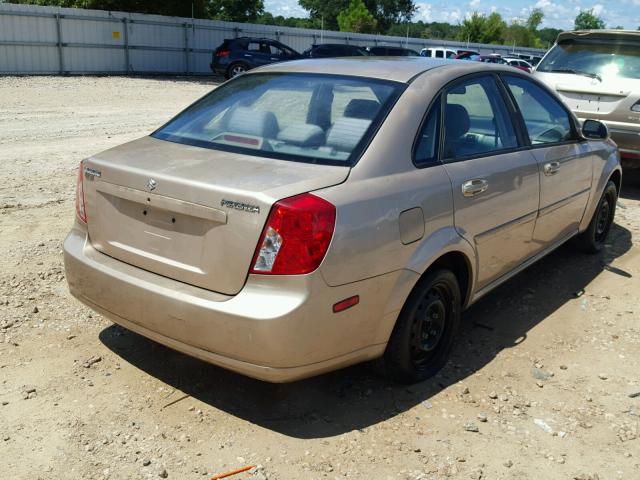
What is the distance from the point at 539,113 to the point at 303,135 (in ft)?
7.21

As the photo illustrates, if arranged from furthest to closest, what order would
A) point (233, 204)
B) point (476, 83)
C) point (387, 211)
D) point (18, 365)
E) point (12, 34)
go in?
point (12, 34) < point (476, 83) < point (18, 365) < point (387, 211) < point (233, 204)

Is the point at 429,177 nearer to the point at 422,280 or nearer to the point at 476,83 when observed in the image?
the point at 422,280

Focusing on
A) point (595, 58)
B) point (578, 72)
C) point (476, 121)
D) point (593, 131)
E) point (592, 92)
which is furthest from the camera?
point (595, 58)

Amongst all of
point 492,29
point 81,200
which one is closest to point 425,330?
Result: point 81,200

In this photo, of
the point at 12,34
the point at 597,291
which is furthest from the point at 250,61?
the point at 597,291

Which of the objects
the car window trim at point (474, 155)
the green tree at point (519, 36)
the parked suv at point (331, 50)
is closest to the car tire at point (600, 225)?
the car window trim at point (474, 155)

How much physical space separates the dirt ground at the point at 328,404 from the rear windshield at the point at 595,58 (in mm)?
3938

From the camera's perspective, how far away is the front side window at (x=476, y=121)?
3836 millimetres

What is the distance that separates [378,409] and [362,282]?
0.81m

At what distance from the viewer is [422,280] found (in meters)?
3.54

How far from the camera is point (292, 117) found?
3709 millimetres

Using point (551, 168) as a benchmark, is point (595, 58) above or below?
above

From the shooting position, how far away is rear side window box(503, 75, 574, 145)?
463 cm

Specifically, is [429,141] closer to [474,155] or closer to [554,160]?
[474,155]
